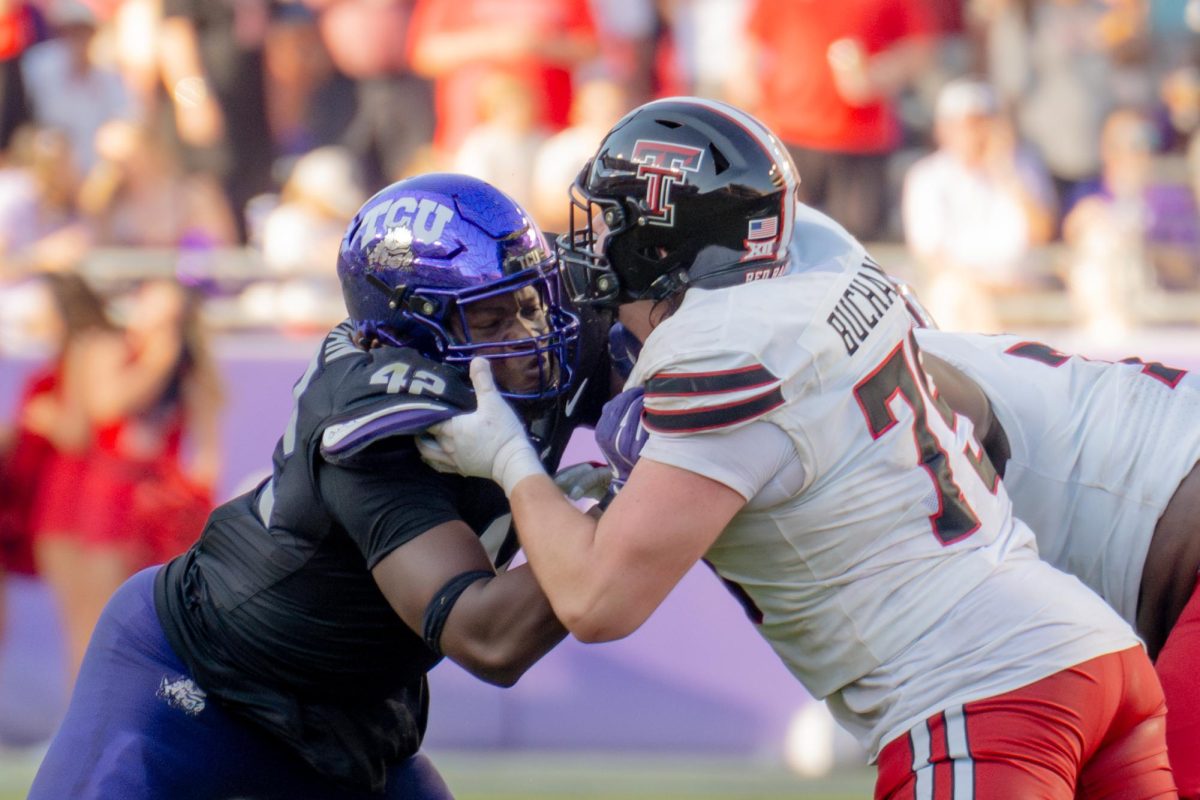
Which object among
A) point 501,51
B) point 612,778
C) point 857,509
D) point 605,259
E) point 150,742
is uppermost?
point 605,259

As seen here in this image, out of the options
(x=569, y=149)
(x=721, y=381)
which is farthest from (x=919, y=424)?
(x=569, y=149)

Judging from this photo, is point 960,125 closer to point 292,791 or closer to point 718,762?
point 718,762

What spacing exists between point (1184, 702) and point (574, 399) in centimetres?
127

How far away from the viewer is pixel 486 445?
2.87 m

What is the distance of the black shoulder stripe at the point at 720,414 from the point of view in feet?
8.64

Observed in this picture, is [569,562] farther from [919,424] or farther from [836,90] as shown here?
[836,90]

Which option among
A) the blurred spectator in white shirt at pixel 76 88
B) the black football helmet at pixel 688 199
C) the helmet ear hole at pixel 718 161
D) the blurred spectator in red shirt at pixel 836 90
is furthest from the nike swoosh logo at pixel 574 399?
the blurred spectator in white shirt at pixel 76 88

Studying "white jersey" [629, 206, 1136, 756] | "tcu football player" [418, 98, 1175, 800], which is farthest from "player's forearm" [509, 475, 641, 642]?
"white jersey" [629, 206, 1136, 756]

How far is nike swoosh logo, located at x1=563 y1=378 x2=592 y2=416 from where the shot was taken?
3.35m

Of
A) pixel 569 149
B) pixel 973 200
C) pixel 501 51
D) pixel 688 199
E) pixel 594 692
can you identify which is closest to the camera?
pixel 688 199

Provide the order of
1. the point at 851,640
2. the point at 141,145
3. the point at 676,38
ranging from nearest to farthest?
1. the point at 851,640
2. the point at 141,145
3. the point at 676,38

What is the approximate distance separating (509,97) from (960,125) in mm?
2020

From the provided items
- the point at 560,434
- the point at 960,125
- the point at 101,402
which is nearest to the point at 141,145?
the point at 101,402

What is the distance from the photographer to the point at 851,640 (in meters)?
2.80
